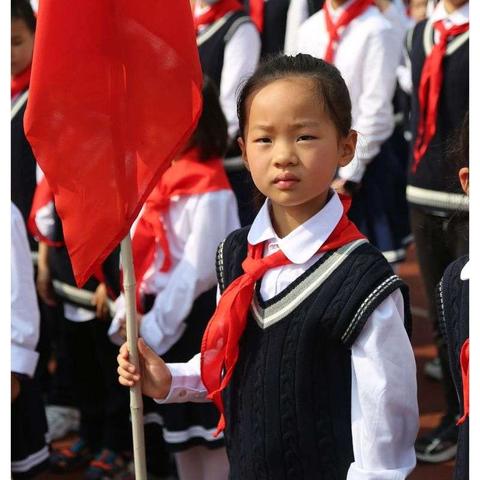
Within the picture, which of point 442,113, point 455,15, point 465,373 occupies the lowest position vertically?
point 465,373

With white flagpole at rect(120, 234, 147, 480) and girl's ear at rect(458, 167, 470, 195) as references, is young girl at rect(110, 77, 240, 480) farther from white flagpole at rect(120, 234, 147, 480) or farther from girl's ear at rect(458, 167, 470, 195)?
girl's ear at rect(458, 167, 470, 195)

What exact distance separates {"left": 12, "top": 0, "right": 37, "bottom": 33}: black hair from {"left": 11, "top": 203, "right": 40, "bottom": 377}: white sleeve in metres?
1.06

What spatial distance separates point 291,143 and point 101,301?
1.95 meters

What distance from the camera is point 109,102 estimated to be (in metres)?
2.37

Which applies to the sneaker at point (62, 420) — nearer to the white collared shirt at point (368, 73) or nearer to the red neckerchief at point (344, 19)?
the white collared shirt at point (368, 73)

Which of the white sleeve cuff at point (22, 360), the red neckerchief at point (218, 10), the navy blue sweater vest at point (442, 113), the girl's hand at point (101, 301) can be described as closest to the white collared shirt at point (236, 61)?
the red neckerchief at point (218, 10)

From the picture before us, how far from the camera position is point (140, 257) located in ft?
12.2

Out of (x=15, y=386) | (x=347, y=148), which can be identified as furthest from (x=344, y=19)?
(x=347, y=148)

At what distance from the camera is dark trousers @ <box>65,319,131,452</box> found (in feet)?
13.8

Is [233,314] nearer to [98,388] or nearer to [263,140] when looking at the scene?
[263,140]

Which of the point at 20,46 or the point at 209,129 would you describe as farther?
the point at 20,46

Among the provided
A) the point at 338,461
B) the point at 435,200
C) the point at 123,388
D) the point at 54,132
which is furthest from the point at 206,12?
the point at 338,461

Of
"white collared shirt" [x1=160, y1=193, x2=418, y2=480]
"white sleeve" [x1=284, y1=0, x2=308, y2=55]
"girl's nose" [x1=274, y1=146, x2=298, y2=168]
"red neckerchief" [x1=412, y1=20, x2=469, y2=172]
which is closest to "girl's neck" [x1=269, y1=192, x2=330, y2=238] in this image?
"girl's nose" [x1=274, y1=146, x2=298, y2=168]
